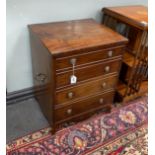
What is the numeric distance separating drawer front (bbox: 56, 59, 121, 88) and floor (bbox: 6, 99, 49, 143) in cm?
53

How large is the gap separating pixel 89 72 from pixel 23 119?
0.73 meters

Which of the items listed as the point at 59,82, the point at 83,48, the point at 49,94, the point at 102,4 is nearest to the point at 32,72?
the point at 49,94

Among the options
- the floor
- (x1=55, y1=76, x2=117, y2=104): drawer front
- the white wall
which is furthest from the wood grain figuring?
the floor

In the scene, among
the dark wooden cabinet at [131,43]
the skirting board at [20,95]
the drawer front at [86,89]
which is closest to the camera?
the drawer front at [86,89]

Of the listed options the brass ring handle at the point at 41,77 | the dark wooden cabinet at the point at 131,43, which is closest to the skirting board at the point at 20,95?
the brass ring handle at the point at 41,77

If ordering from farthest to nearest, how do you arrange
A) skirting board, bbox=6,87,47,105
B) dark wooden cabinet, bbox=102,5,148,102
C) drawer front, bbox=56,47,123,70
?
skirting board, bbox=6,87,47,105 < dark wooden cabinet, bbox=102,5,148,102 < drawer front, bbox=56,47,123,70

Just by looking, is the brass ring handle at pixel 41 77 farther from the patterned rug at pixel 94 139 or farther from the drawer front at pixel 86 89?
the patterned rug at pixel 94 139

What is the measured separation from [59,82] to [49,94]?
162 mm

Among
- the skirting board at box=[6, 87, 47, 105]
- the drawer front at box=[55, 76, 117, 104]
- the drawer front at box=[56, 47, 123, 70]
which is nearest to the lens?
the drawer front at box=[56, 47, 123, 70]

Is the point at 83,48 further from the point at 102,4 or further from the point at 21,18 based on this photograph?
the point at 102,4

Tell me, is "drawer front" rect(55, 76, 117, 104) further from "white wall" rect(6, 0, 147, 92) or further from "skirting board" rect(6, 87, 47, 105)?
"white wall" rect(6, 0, 147, 92)

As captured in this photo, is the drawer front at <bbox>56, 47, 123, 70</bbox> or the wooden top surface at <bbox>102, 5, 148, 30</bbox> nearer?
the drawer front at <bbox>56, 47, 123, 70</bbox>

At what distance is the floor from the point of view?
1561 millimetres

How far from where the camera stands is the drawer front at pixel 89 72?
1.28 meters
